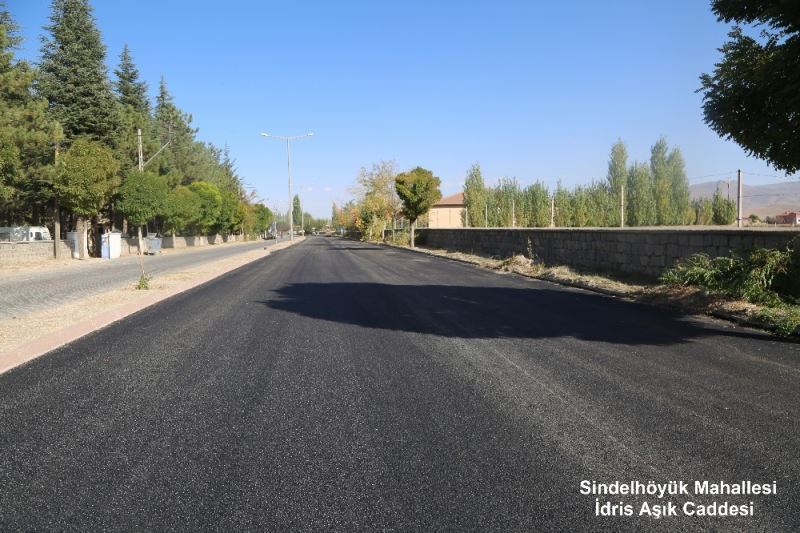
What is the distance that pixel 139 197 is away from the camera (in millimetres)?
37094

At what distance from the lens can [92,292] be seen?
1457 centimetres

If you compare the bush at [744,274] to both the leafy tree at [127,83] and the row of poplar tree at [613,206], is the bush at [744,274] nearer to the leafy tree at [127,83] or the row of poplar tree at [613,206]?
the row of poplar tree at [613,206]

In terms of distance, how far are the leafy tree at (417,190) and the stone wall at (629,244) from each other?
1700 cm

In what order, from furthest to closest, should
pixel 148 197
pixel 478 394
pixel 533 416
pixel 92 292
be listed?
pixel 148 197 < pixel 92 292 < pixel 478 394 < pixel 533 416

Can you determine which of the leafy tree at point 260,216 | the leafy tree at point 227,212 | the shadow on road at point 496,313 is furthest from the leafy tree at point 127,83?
the leafy tree at point 260,216

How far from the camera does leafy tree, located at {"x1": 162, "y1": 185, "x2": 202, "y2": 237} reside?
43.4 meters

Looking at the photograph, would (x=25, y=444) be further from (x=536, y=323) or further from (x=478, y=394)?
(x=536, y=323)

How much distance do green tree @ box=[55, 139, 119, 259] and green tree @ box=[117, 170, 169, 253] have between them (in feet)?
14.4

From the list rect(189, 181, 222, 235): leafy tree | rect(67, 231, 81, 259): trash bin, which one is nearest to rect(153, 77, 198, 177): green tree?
rect(189, 181, 222, 235): leafy tree

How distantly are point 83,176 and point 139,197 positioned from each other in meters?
7.54

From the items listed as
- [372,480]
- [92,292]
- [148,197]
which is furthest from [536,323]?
[148,197]

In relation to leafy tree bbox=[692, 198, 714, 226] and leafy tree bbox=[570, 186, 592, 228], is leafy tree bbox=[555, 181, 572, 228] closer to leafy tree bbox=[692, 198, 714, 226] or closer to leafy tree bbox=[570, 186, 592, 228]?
leafy tree bbox=[570, 186, 592, 228]

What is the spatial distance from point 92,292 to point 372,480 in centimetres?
1346

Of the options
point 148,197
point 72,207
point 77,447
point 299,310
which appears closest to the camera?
point 77,447
